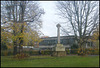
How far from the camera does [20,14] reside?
2264cm

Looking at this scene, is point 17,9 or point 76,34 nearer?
point 17,9

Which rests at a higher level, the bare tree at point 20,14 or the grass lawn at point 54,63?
the bare tree at point 20,14

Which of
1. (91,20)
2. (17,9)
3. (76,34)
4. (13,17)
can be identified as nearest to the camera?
(13,17)

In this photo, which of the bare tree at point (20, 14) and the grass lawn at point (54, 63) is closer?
the grass lawn at point (54, 63)

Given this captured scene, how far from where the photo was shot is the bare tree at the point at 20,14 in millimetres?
19781

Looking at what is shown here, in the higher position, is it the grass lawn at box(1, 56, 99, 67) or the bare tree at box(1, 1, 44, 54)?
the bare tree at box(1, 1, 44, 54)

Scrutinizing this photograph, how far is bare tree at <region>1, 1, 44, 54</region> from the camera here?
1978 centimetres

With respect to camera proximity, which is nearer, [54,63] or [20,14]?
[54,63]

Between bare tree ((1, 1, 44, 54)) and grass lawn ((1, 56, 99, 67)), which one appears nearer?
grass lawn ((1, 56, 99, 67))

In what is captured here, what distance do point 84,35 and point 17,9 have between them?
13.5 meters

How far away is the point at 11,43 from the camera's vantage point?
66.4ft

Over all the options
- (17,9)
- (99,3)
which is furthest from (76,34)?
(17,9)

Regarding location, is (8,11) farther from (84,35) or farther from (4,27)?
(84,35)

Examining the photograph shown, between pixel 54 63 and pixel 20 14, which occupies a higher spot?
pixel 20 14
